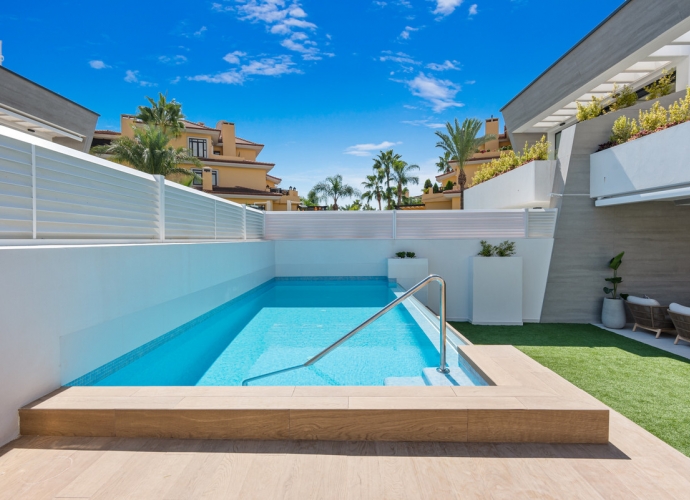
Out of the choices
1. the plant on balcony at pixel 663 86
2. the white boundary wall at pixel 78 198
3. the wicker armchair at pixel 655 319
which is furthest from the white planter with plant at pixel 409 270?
the plant on balcony at pixel 663 86

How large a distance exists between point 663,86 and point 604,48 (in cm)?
198

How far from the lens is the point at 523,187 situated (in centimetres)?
1227

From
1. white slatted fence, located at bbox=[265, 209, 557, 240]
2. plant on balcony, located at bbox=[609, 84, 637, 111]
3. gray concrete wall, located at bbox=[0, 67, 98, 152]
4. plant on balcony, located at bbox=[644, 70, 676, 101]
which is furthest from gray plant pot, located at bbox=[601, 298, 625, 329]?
gray concrete wall, located at bbox=[0, 67, 98, 152]

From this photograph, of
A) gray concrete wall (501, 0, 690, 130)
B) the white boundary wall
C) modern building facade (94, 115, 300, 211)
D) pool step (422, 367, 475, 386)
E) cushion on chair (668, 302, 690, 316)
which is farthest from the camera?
modern building facade (94, 115, 300, 211)

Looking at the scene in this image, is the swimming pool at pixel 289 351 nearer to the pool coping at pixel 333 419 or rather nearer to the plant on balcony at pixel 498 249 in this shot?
the pool coping at pixel 333 419

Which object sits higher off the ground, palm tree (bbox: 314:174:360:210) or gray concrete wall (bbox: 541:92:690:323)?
palm tree (bbox: 314:174:360:210)

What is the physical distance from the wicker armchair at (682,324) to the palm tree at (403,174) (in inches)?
1252

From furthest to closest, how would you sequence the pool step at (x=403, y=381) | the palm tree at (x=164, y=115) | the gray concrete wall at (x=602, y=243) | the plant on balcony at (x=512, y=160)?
the palm tree at (x=164, y=115) < the plant on balcony at (x=512, y=160) < the gray concrete wall at (x=602, y=243) < the pool step at (x=403, y=381)

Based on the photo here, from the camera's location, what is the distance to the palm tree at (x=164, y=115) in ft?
87.4

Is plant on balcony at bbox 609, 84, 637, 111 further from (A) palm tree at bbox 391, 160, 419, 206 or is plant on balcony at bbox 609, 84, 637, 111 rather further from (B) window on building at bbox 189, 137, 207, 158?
(B) window on building at bbox 189, 137, 207, 158

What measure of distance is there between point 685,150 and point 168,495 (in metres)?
9.89

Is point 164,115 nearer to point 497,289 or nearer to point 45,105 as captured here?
point 45,105

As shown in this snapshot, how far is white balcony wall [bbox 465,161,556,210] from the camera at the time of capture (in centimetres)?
1158

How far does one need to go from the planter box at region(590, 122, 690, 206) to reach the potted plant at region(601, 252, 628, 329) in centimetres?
181
